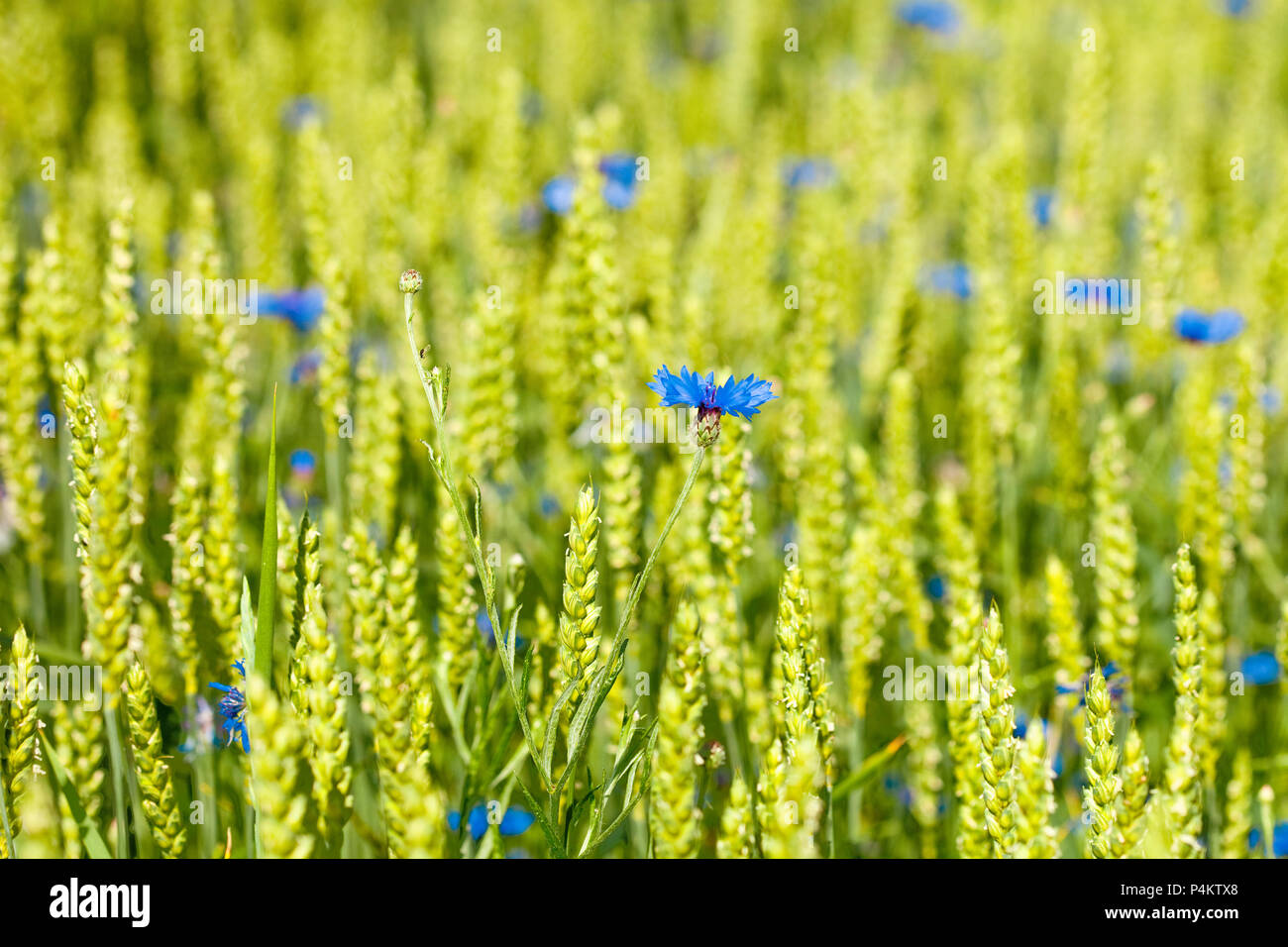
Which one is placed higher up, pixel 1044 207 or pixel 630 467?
pixel 1044 207

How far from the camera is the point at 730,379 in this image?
57.7 inches

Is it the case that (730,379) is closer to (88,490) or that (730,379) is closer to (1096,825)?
(1096,825)

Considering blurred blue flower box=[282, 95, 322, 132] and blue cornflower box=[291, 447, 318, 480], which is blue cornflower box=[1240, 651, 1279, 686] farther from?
blurred blue flower box=[282, 95, 322, 132]

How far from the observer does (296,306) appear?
3199 mm

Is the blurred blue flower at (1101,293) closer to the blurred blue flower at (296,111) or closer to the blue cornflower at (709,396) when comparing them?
the blue cornflower at (709,396)

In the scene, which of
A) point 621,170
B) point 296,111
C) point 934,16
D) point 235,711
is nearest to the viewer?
point 235,711

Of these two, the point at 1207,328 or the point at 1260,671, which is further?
the point at 1207,328

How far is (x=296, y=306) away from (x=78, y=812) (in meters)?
2.00

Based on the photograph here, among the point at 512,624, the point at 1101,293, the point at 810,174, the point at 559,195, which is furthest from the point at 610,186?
the point at 512,624

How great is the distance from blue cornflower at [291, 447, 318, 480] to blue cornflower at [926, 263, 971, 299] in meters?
1.90

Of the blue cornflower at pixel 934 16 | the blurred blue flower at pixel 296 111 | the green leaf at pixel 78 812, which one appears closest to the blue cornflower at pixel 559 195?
the blurred blue flower at pixel 296 111

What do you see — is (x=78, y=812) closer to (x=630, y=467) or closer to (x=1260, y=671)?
(x=630, y=467)
